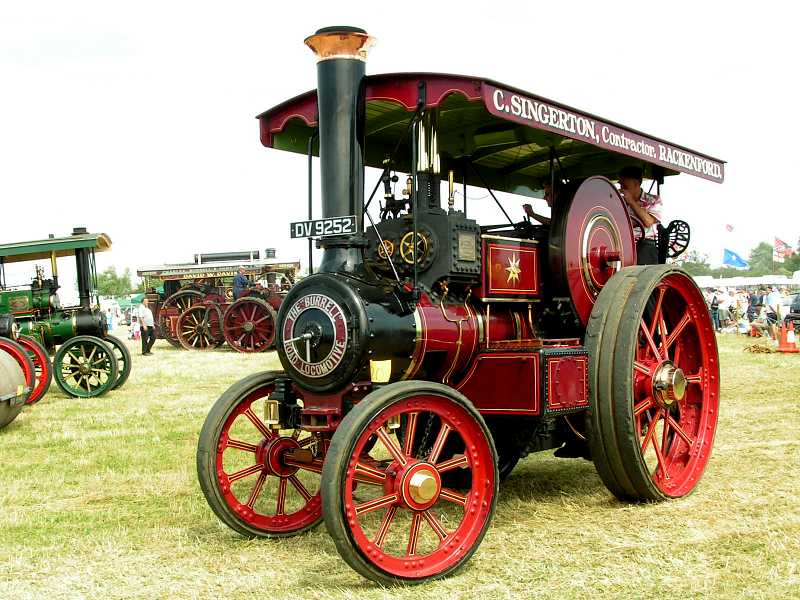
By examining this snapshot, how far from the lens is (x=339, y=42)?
389cm

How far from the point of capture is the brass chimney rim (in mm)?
3879

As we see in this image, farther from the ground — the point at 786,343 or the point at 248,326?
the point at 248,326

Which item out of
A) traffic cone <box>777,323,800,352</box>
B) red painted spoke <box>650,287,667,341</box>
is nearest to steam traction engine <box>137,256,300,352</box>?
traffic cone <box>777,323,800,352</box>

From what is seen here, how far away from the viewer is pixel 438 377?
164 inches

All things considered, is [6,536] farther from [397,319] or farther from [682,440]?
[682,440]

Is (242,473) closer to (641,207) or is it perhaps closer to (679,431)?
(679,431)

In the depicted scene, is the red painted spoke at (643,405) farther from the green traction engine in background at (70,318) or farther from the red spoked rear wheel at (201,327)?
the red spoked rear wheel at (201,327)

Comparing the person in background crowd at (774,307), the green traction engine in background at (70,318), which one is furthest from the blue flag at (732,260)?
the green traction engine in background at (70,318)

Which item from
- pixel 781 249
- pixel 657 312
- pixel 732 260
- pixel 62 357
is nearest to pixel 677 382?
pixel 657 312

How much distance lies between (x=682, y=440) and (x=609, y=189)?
140 cm

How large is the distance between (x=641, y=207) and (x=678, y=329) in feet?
3.27

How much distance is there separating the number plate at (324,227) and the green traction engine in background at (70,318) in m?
7.27

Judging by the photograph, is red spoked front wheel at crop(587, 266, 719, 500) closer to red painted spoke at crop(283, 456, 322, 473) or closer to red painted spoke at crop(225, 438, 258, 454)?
red painted spoke at crop(283, 456, 322, 473)

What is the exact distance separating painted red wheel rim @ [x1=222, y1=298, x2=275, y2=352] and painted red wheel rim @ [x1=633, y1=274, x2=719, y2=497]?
12967 millimetres
